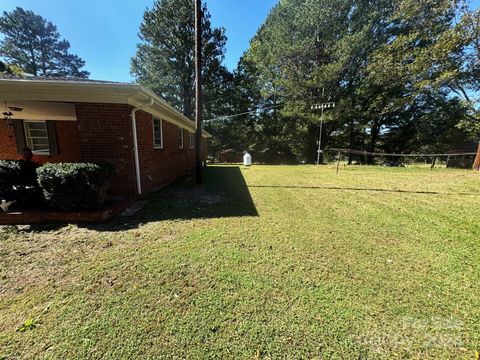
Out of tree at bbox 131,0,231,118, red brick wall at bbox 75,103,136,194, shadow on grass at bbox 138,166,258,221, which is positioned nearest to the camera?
shadow on grass at bbox 138,166,258,221

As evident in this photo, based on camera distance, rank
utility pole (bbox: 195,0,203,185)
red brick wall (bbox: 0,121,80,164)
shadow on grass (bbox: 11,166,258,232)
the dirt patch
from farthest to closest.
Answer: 1. utility pole (bbox: 195,0,203,185)
2. red brick wall (bbox: 0,121,80,164)
3. the dirt patch
4. shadow on grass (bbox: 11,166,258,232)

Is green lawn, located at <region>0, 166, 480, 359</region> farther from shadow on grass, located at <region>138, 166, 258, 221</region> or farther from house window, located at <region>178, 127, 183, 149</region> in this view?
house window, located at <region>178, 127, 183, 149</region>

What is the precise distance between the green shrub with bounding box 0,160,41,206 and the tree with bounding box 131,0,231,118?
1995 centimetres

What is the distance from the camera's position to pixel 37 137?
6.58 meters

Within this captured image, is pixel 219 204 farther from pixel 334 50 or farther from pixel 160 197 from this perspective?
pixel 334 50

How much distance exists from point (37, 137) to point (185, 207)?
5.43 meters

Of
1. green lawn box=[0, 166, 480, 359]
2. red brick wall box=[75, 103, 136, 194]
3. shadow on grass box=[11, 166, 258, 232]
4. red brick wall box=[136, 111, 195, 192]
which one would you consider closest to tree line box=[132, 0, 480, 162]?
red brick wall box=[136, 111, 195, 192]

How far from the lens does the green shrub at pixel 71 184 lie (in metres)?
3.86

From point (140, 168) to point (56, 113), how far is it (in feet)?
8.84

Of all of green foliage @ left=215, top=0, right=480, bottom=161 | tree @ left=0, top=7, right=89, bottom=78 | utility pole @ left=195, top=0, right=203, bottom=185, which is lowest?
utility pole @ left=195, top=0, right=203, bottom=185

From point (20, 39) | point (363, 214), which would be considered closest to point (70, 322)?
point (363, 214)

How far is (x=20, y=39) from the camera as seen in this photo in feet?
80.8

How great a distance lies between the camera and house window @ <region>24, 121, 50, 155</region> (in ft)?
21.2

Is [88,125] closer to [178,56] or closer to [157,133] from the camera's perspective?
[157,133]
